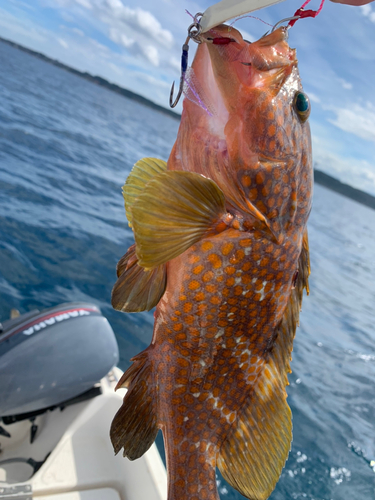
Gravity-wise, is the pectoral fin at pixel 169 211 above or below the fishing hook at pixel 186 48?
below

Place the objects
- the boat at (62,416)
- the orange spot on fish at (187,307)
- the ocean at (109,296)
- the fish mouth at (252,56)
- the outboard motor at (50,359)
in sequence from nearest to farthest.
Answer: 1. the fish mouth at (252,56)
2. the orange spot on fish at (187,307)
3. the boat at (62,416)
4. the outboard motor at (50,359)
5. the ocean at (109,296)

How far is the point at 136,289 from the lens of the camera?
173cm

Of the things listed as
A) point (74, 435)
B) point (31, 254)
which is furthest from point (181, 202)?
point (31, 254)

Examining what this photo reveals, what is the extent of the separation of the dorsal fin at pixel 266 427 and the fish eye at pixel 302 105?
565 millimetres

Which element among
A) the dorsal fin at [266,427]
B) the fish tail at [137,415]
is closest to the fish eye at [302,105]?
the dorsal fin at [266,427]

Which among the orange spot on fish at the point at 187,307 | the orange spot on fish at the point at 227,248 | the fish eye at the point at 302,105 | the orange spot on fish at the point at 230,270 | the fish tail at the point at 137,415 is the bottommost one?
the fish tail at the point at 137,415

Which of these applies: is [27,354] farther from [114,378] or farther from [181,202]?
[181,202]

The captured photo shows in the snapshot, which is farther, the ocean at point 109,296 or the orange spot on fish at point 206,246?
the ocean at point 109,296

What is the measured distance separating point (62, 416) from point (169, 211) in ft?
13.5

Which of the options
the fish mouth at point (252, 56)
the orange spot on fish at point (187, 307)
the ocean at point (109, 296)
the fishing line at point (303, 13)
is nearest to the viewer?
the fishing line at point (303, 13)

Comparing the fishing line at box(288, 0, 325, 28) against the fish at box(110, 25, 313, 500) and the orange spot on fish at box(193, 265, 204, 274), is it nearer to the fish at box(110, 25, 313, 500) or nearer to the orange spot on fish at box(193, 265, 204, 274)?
the fish at box(110, 25, 313, 500)

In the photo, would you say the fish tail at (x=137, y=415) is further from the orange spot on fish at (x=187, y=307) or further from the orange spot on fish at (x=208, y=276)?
the orange spot on fish at (x=208, y=276)

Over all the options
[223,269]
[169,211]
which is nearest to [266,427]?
[223,269]

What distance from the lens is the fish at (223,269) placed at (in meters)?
1.58
